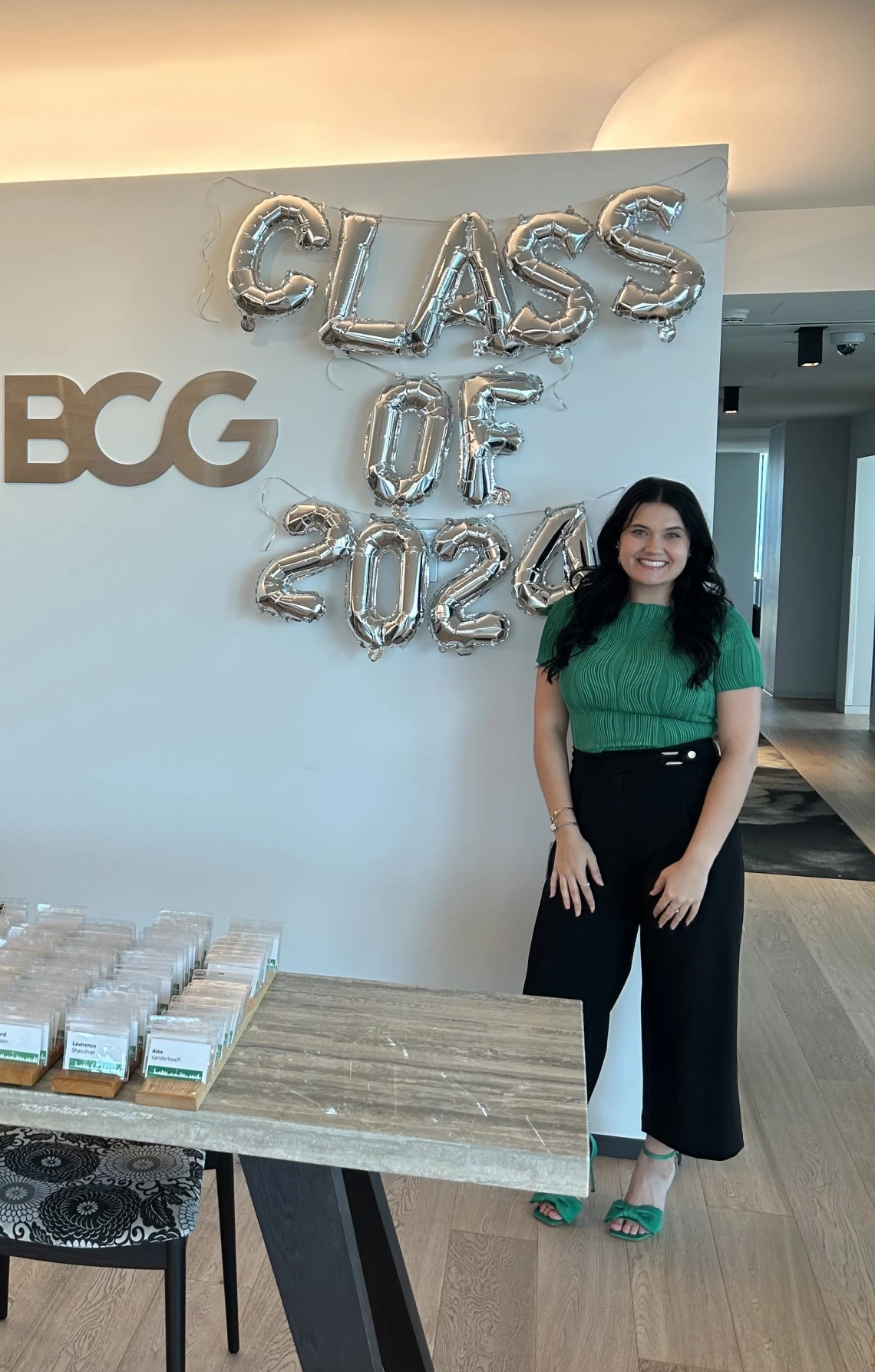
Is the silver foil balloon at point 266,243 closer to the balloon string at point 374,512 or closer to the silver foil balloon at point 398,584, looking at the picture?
the balloon string at point 374,512

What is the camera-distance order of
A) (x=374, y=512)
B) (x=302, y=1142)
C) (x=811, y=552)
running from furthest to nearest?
(x=811, y=552) → (x=374, y=512) → (x=302, y=1142)

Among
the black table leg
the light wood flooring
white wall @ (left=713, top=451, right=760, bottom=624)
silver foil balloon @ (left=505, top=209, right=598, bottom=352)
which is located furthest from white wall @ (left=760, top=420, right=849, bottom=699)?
the black table leg

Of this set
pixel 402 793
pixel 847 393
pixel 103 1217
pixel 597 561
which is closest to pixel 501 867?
pixel 402 793

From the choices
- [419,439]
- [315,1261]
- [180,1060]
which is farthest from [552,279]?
[315,1261]

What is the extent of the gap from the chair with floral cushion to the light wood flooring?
0.59m

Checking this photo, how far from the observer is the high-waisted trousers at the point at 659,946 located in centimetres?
216

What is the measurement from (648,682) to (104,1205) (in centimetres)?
135

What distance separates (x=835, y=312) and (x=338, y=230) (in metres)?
3.50

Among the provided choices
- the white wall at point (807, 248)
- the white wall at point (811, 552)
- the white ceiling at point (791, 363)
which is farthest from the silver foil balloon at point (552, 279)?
the white wall at point (811, 552)

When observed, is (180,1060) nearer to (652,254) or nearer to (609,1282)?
(609,1282)

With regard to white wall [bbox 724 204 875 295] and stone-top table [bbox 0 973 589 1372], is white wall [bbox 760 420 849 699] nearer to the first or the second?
white wall [bbox 724 204 875 295]

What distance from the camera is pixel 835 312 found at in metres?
5.12

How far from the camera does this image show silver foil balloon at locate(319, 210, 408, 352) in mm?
2422

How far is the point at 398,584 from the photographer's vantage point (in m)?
2.50
